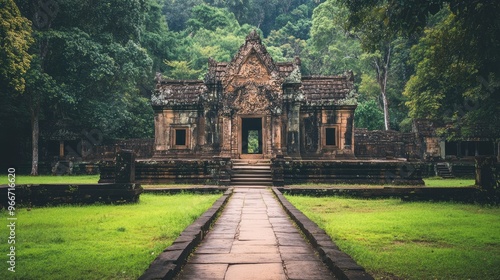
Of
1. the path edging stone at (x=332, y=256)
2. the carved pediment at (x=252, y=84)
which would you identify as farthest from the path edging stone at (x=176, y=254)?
the carved pediment at (x=252, y=84)

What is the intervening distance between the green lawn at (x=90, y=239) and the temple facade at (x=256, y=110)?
34.5 ft

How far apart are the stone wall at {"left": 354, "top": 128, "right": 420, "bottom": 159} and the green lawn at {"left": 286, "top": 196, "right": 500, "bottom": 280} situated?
1350 centimetres

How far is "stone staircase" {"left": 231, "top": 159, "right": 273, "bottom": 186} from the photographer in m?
16.3

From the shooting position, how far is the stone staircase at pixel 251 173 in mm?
16344

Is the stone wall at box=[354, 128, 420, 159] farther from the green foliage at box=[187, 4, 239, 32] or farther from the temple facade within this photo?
the green foliage at box=[187, 4, 239, 32]

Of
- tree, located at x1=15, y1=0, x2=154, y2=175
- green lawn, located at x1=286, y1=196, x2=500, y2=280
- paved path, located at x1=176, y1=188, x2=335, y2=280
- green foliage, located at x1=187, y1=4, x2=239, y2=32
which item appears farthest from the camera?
green foliage, located at x1=187, y1=4, x2=239, y2=32

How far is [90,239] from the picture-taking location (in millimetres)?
5965

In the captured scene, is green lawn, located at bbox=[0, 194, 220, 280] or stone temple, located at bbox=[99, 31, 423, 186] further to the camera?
stone temple, located at bbox=[99, 31, 423, 186]

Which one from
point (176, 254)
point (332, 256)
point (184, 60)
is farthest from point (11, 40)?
point (184, 60)

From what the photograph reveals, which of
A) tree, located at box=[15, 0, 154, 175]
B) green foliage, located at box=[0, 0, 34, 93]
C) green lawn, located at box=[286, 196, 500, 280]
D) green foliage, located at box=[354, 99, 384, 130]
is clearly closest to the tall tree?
green lawn, located at box=[286, 196, 500, 280]

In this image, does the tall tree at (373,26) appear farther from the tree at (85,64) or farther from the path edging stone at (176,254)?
the tree at (85,64)

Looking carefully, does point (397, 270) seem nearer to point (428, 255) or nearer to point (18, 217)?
point (428, 255)

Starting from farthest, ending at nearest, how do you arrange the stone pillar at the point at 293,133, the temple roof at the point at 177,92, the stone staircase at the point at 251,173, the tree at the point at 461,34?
the temple roof at the point at 177,92, the stone pillar at the point at 293,133, the stone staircase at the point at 251,173, the tree at the point at 461,34

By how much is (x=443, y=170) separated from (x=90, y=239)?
24490 mm
